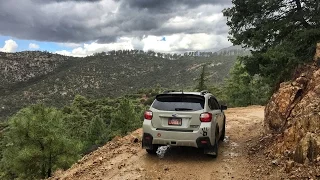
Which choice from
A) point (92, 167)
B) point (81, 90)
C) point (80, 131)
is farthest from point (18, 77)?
point (92, 167)

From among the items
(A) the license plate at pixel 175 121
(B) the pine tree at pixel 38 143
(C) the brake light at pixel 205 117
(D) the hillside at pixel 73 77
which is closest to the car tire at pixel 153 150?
(A) the license plate at pixel 175 121

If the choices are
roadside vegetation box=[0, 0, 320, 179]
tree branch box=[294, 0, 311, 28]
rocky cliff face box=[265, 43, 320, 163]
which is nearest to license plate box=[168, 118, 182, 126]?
rocky cliff face box=[265, 43, 320, 163]

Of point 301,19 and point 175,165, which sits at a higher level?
point 301,19

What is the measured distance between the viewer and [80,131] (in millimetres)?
55844

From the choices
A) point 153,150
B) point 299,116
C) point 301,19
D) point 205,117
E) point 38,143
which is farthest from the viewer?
point 38,143

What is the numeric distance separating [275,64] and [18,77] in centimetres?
16095

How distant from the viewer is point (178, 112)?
332 inches

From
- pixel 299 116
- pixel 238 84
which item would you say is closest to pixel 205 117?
pixel 299 116

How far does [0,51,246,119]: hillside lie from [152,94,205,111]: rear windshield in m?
119

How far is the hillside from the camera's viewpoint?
131m

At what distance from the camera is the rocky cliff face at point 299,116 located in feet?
23.4

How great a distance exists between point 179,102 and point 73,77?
14638cm

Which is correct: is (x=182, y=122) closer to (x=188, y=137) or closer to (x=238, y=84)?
(x=188, y=137)

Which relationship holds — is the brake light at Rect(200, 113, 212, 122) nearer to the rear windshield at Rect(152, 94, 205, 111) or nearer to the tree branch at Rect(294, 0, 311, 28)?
the rear windshield at Rect(152, 94, 205, 111)
